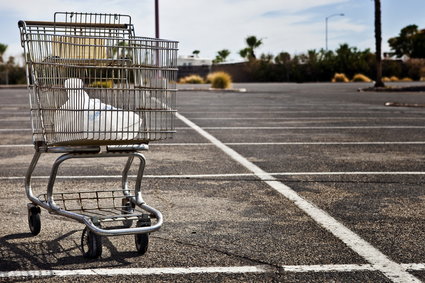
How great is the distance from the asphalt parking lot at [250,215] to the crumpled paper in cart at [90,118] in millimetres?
767

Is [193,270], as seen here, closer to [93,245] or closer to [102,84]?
[93,245]

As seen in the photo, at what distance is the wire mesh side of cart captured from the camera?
4.60 m

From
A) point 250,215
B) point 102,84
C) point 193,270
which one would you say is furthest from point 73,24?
point 193,270

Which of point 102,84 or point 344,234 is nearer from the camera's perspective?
point 102,84

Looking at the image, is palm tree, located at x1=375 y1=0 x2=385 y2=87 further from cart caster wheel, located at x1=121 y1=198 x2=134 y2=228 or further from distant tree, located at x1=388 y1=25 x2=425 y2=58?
distant tree, located at x1=388 y1=25 x2=425 y2=58

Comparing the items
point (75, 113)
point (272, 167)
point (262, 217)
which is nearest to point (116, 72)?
point (75, 113)

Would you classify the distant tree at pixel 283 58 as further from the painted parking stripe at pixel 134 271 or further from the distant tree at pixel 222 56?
the painted parking stripe at pixel 134 271

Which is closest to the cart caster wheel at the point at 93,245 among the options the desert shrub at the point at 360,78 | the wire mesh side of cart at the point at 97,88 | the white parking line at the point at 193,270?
the white parking line at the point at 193,270

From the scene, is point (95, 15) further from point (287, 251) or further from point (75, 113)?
point (287, 251)

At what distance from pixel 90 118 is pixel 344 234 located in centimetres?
198

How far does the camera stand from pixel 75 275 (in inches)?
157

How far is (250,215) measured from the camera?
220 inches

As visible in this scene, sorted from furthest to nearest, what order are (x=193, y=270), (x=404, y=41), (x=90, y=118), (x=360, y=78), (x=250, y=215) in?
(x=404, y=41), (x=360, y=78), (x=250, y=215), (x=90, y=118), (x=193, y=270)

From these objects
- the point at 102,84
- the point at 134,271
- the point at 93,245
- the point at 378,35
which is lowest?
the point at 134,271
